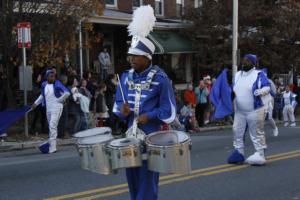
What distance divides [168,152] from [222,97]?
19.2ft

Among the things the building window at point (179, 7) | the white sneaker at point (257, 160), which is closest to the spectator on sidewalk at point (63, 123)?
the white sneaker at point (257, 160)

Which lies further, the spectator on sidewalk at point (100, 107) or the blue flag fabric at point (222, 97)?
the spectator on sidewalk at point (100, 107)

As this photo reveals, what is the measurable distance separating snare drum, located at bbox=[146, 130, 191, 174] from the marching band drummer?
276 mm

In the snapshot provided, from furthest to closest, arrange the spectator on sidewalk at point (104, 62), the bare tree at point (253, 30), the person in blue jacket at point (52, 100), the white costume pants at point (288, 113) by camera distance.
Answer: the bare tree at point (253, 30), the white costume pants at point (288, 113), the spectator on sidewalk at point (104, 62), the person in blue jacket at point (52, 100)

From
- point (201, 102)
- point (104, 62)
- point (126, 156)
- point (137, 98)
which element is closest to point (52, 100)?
point (137, 98)

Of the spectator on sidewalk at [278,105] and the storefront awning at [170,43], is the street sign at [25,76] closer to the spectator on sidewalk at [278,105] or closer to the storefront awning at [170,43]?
the storefront awning at [170,43]

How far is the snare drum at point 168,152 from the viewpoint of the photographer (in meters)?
5.17

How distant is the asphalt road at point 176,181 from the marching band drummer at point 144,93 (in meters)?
2.53

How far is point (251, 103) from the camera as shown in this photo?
415 inches

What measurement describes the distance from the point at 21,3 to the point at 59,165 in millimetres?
7139

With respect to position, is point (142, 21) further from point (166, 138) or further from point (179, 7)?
point (179, 7)

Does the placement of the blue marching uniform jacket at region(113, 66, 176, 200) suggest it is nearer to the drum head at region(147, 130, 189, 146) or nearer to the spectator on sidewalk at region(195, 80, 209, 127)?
the drum head at region(147, 130, 189, 146)

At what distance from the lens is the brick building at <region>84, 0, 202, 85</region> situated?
2459cm

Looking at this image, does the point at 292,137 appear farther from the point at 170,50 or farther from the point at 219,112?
the point at 170,50
